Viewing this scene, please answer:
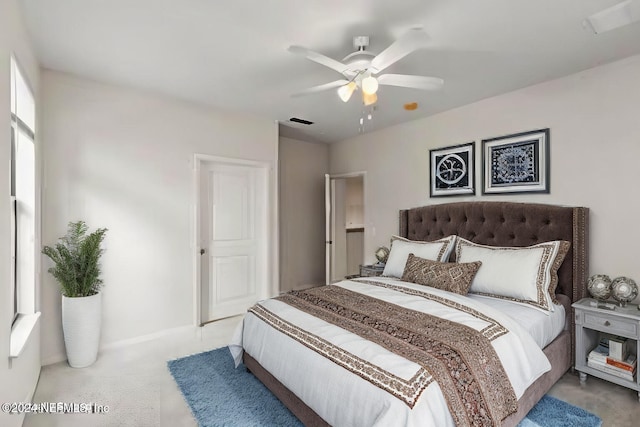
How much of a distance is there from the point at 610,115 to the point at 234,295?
4.10 metres

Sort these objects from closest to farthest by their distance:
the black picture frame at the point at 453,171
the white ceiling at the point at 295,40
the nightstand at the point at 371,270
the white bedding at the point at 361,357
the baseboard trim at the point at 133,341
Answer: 1. the white bedding at the point at 361,357
2. the white ceiling at the point at 295,40
3. the baseboard trim at the point at 133,341
4. the black picture frame at the point at 453,171
5. the nightstand at the point at 371,270

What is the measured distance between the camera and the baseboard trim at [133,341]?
2.78 metres

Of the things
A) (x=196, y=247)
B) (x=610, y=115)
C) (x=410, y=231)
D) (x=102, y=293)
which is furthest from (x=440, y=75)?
(x=102, y=293)

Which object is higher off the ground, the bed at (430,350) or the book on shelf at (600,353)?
the bed at (430,350)

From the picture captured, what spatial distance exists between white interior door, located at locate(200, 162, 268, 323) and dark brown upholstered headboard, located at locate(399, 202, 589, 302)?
1.87 metres

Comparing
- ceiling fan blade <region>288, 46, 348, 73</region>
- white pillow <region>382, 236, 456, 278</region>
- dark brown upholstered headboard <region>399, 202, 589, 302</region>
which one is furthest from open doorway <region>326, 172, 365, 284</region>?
ceiling fan blade <region>288, 46, 348, 73</region>

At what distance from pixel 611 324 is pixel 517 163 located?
152cm

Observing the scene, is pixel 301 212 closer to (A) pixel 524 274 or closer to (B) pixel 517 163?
(B) pixel 517 163

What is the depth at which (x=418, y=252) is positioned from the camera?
3.27 meters

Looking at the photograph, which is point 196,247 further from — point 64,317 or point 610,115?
point 610,115

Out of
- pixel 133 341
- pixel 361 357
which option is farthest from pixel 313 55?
pixel 133 341

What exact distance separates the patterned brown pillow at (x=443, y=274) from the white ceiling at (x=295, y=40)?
5.39ft

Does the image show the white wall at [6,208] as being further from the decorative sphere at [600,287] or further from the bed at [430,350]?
the decorative sphere at [600,287]

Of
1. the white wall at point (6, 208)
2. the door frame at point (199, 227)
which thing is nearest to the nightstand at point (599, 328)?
the door frame at point (199, 227)
